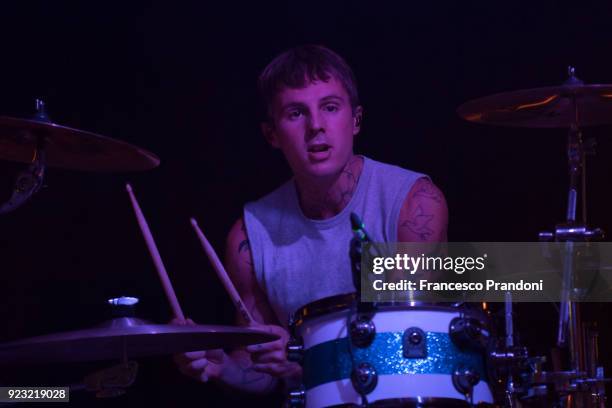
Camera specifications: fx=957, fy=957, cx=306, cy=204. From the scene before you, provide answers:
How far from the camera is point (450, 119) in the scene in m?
2.93

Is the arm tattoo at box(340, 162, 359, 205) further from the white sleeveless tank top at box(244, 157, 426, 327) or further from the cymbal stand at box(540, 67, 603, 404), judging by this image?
the cymbal stand at box(540, 67, 603, 404)

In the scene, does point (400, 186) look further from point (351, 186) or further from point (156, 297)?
point (156, 297)

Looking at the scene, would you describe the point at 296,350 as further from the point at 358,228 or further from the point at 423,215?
the point at 423,215

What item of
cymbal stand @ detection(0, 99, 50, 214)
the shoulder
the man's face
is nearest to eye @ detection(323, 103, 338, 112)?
the man's face

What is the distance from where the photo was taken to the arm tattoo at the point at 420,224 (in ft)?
8.92

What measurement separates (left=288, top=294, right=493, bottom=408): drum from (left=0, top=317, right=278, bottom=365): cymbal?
0.24m

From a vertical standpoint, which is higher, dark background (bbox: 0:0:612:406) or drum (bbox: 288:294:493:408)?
dark background (bbox: 0:0:612:406)

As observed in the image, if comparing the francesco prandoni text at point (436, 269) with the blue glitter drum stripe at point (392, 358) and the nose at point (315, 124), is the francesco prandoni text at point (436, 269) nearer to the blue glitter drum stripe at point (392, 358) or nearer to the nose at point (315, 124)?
the blue glitter drum stripe at point (392, 358)

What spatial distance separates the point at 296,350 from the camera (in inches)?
81.3

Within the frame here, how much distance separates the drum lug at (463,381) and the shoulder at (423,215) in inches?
32.1

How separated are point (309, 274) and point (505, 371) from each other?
872mm

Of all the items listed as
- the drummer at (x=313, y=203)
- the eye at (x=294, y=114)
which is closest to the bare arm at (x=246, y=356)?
the drummer at (x=313, y=203)

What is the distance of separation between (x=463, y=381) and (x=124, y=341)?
2.48ft

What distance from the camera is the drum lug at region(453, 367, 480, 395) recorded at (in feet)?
6.27
